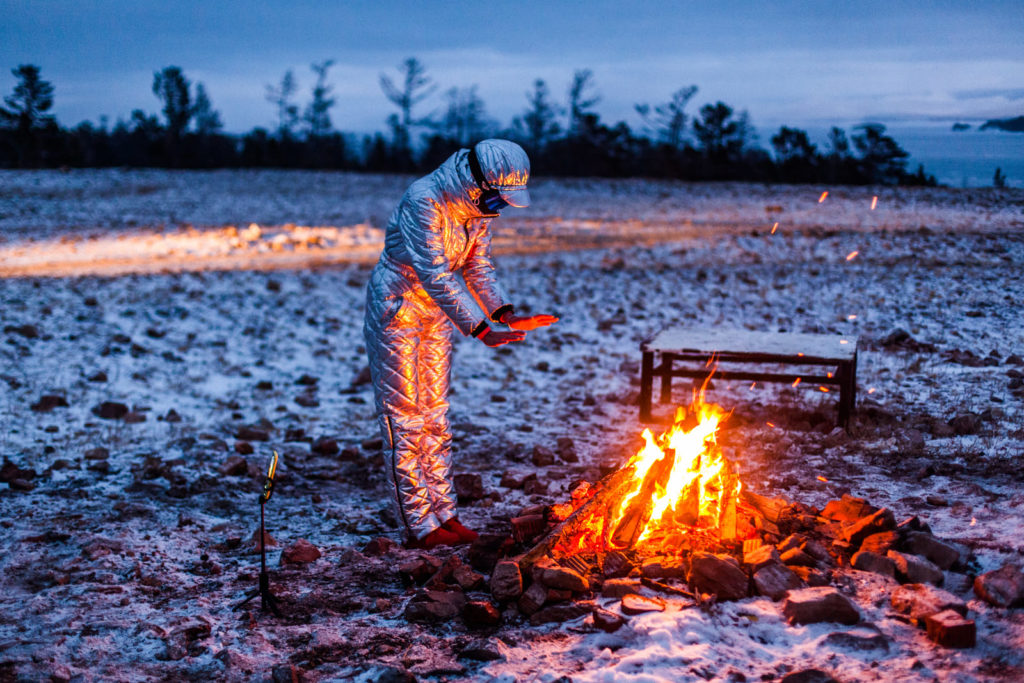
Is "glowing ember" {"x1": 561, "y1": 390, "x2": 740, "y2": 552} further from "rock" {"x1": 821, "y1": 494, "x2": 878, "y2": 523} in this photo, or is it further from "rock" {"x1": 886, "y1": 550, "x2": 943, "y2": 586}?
"rock" {"x1": 886, "y1": 550, "x2": 943, "y2": 586}

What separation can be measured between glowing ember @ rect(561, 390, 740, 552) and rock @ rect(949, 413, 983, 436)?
7.08ft

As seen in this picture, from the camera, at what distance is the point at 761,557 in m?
3.56

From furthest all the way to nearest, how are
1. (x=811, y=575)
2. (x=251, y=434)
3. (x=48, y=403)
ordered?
1. (x=48, y=403)
2. (x=251, y=434)
3. (x=811, y=575)

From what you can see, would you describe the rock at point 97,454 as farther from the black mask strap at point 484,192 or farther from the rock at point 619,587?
the rock at point 619,587

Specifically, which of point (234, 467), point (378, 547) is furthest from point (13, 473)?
point (378, 547)

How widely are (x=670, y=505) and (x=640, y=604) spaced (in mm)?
888

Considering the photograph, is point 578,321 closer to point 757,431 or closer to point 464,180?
point 757,431

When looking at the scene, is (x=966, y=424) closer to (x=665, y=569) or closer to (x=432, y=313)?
(x=665, y=569)

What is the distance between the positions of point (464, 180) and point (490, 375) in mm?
4221

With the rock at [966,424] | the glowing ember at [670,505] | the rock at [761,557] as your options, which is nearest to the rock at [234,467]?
the glowing ember at [670,505]

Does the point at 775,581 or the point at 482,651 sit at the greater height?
the point at 775,581

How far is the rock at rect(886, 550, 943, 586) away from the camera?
3387 mm

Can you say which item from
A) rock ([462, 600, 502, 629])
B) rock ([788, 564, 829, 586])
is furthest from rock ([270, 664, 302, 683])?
rock ([788, 564, 829, 586])

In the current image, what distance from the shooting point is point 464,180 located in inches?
166
